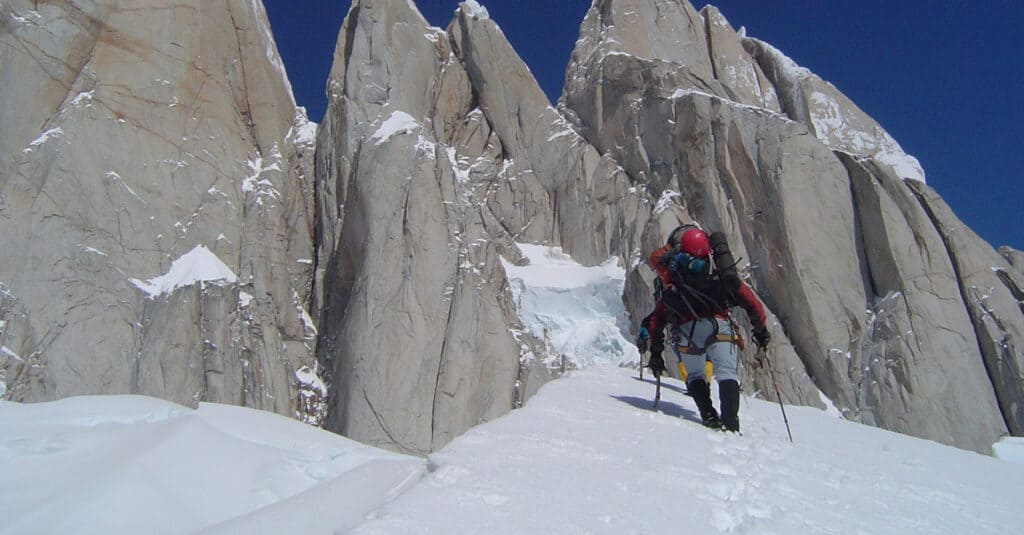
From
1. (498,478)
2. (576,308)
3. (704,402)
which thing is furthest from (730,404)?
(576,308)

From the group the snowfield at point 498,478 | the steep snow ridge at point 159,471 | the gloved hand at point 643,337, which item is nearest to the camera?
the snowfield at point 498,478

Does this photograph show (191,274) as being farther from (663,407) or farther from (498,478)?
(498,478)

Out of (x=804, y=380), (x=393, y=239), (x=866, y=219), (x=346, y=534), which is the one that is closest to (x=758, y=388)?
(x=804, y=380)

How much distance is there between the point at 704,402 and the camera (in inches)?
235

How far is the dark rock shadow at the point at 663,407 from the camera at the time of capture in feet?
19.8

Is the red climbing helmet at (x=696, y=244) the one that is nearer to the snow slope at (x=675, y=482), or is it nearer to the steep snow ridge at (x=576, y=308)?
the snow slope at (x=675, y=482)

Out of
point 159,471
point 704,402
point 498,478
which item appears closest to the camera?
point 498,478

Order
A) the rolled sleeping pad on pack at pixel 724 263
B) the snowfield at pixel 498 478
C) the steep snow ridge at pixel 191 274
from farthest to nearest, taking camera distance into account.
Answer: the steep snow ridge at pixel 191 274
the rolled sleeping pad on pack at pixel 724 263
the snowfield at pixel 498 478

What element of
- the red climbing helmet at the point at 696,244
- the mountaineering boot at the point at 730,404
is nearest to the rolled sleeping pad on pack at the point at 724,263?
the red climbing helmet at the point at 696,244

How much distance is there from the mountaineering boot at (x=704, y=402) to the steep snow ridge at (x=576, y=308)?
→ 17.4 meters

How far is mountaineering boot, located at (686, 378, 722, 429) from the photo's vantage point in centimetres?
569

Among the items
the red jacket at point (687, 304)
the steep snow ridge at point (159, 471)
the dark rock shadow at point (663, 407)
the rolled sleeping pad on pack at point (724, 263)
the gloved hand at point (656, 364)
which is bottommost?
the steep snow ridge at point (159, 471)

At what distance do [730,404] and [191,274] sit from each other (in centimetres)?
1915

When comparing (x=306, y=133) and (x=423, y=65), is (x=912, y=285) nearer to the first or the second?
(x=423, y=65)
